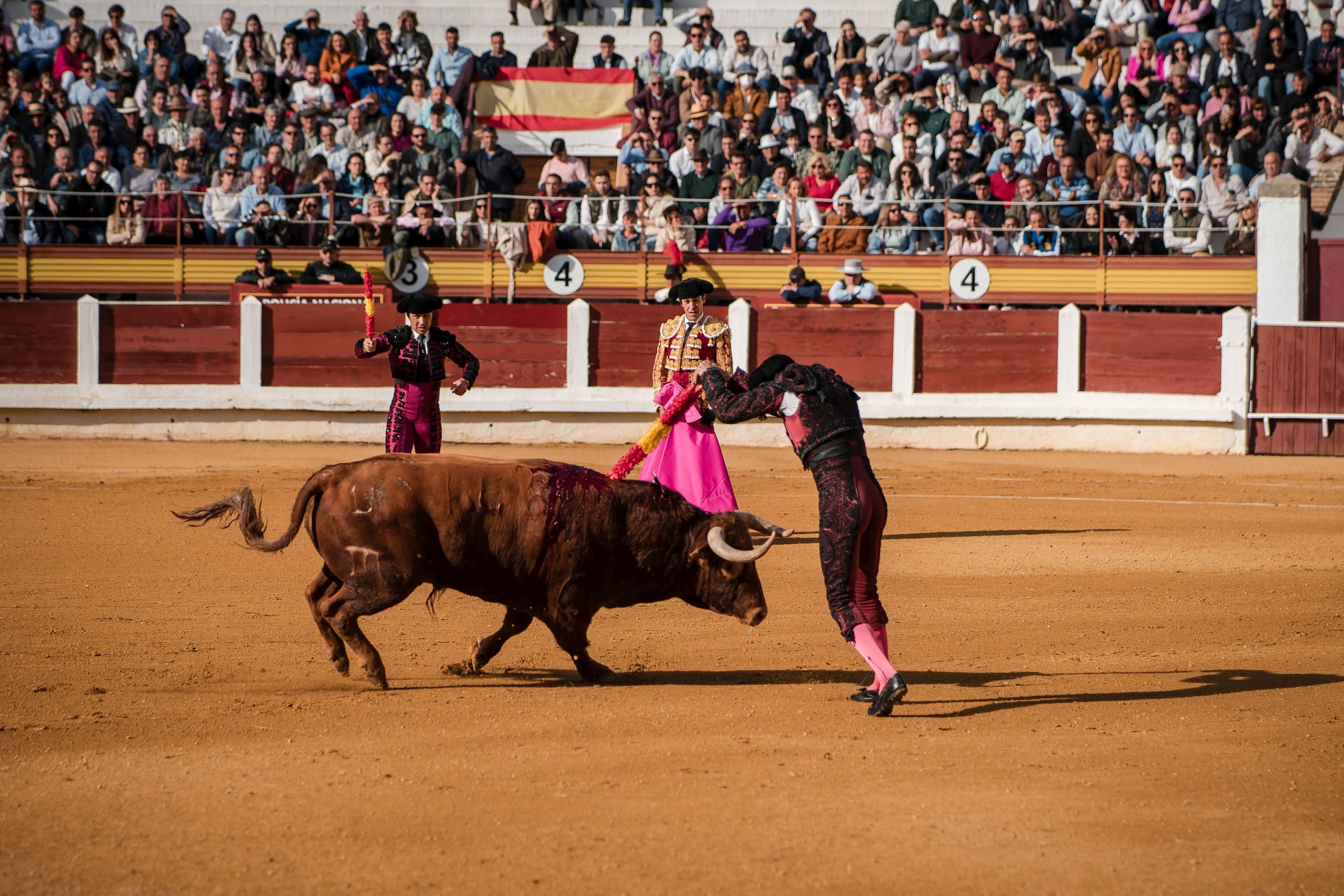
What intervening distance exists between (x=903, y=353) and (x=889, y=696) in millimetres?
9781

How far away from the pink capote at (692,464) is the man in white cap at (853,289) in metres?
7.23

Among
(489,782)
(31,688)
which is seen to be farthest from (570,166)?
(489,782)

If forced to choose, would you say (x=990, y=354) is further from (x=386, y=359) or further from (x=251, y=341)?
(x=251, y=341)

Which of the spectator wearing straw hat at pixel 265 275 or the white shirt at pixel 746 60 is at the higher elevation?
the white shirt at pixel 746 60

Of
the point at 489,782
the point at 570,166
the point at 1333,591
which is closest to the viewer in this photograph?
the point at 489,782

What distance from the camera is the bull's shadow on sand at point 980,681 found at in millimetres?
4914

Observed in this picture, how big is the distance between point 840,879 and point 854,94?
46.1ft

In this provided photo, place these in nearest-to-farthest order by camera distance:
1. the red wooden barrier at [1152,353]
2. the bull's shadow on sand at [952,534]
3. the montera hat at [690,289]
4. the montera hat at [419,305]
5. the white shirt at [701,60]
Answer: the montera hat at [690,289], the montera hat at [419,305], the bull's shadow on sand at [952,534], the red wooden barrier at [1152,353], the white shirt at [701,60]

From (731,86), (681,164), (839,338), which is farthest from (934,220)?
(731,86)

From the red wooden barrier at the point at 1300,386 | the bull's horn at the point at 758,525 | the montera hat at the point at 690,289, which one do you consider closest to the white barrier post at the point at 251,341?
the montera hat at the point at 690,289

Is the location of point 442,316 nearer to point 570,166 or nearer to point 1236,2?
point 570,166

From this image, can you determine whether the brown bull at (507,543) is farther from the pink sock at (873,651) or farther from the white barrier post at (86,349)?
the white barrier post at (86,349)

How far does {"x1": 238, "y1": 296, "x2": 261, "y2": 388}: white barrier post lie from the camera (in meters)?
14.1

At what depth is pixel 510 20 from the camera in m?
18.8
